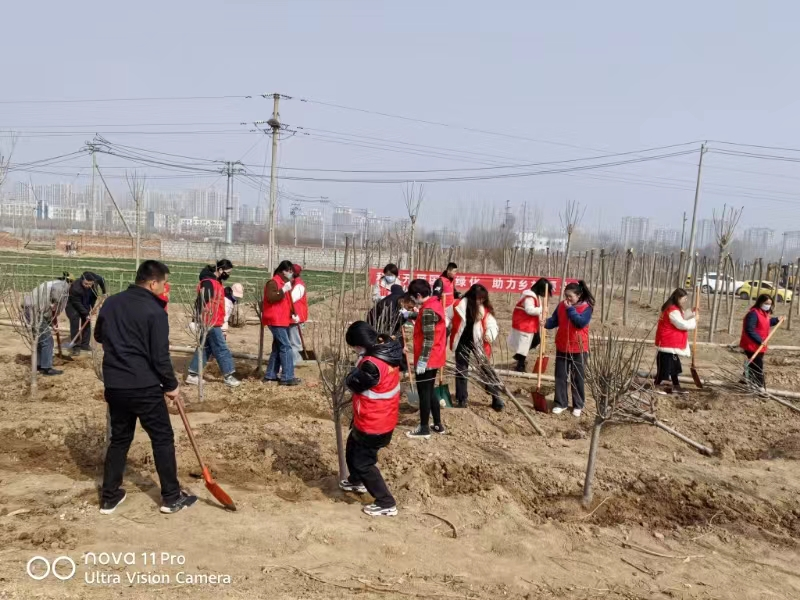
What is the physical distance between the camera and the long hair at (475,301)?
6.23 meters

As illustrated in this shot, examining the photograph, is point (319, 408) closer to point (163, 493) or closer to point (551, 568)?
point (163, 493)

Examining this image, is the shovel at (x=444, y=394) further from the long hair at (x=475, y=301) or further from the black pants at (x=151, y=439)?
the black pants at (x=151, y=439)

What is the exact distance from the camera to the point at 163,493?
3883mm

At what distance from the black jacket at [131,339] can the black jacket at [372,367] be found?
113 centimetres

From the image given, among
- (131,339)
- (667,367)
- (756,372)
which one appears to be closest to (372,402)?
(131,339)

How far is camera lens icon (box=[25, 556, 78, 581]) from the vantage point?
3039 millimetres

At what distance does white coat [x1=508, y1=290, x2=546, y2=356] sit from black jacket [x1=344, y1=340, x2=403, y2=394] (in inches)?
158

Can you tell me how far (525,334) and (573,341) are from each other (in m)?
1.58

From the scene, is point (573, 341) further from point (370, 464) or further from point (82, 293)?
point (82, 293)

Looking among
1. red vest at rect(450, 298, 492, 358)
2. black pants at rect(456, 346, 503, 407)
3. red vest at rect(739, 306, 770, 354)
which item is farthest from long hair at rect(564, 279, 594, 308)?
red vest at rect(739, 306, 770, 354)

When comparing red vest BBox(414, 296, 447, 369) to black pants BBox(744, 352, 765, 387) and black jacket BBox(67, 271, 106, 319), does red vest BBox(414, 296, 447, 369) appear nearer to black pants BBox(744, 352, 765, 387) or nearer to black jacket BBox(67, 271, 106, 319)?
black pants BBox(744, 352, 765, 387)

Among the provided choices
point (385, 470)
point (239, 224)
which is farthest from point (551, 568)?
point (239, 224)

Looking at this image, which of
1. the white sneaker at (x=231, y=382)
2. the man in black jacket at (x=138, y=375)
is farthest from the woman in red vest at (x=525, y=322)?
the man in black jacket at (x=138, y=375)

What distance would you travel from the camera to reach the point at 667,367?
763 centimetres
